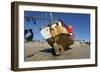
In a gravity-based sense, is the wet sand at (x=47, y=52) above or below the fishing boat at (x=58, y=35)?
below

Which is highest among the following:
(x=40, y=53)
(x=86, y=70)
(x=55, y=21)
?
(x=55, y=21)

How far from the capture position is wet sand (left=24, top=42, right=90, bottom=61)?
1746 millimetres

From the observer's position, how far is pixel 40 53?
1779 millimetres

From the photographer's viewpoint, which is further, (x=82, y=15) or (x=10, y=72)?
(x=82, y=15)

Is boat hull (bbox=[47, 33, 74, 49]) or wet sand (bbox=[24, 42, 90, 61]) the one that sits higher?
boat hull (bbox=[47, 33, 74, 49])

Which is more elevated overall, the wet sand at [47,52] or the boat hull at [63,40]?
the boat hull at [63,40]

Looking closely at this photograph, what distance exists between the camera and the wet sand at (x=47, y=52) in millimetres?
1746

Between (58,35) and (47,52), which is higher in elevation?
(58,35)

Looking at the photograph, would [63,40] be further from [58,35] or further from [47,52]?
[47,52]

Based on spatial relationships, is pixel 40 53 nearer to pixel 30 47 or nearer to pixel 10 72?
pixel 30 47

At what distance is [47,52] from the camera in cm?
180

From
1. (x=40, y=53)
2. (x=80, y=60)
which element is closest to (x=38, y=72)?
(x=40, y=53)

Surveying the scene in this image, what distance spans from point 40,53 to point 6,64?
0.91 ft

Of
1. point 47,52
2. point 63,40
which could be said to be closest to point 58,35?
point 63,40
